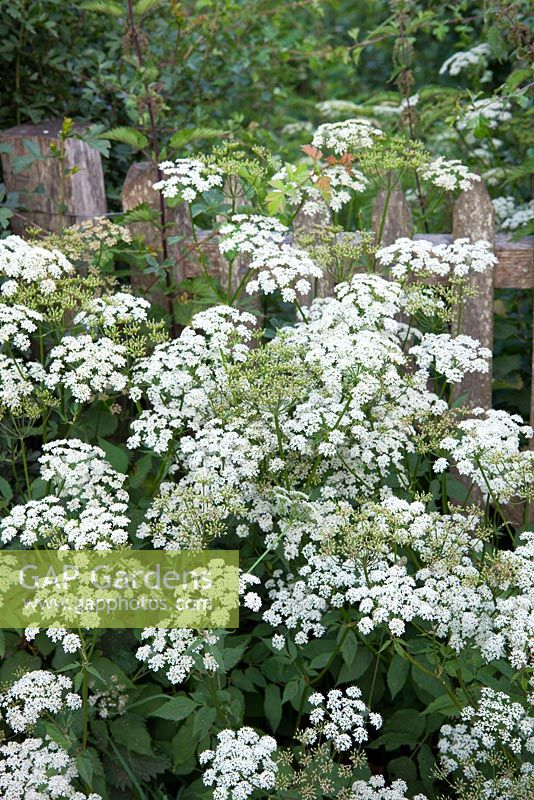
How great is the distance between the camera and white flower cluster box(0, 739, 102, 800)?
264cm

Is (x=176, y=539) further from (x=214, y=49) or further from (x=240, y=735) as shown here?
(x=214, y=49)

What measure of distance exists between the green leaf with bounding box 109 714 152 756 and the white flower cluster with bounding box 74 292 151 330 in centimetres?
134

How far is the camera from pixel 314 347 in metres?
3.17

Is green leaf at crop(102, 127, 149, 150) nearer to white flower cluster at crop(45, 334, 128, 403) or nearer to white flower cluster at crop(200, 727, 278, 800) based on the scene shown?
white flower cluster at crop(45, 334, 128, 403)

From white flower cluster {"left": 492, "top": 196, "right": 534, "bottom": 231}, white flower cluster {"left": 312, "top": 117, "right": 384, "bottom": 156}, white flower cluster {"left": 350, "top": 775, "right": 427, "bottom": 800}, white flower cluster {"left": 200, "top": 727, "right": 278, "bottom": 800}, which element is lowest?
white flower cluster {"left": 350, "top": 775, "right": 427, "bottom": 800}

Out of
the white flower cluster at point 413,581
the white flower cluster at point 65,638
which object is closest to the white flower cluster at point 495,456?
the white flower cluster at point 413,581

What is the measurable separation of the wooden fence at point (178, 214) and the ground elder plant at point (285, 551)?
0.42 metres

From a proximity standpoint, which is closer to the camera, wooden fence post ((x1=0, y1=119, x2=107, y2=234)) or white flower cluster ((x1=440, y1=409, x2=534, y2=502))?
white flower cluster ((x1=440, y1=409, x2=534, y2=502))

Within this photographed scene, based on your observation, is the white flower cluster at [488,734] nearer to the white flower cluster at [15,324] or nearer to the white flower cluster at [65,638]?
the white flower cluster at [65,638]

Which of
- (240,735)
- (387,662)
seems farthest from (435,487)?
(240,735)

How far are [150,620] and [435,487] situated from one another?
1.16 meters

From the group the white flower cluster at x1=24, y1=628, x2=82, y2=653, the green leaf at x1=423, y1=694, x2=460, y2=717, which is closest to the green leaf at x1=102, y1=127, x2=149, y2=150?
the white flower cluster at x1=24, y1=628, x2=82, y2=653

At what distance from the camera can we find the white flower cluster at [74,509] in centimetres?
272

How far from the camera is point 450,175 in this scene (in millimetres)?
3963
